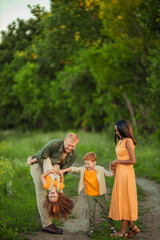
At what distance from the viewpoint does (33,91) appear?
27344 millimetres

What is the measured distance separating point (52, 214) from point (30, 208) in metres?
1.71

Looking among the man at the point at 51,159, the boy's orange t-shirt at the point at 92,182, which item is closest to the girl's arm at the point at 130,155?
the boy's orange t-shirt at the point at 92,182

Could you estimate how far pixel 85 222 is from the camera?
596 cm

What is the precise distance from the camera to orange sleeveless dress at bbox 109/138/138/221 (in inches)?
195

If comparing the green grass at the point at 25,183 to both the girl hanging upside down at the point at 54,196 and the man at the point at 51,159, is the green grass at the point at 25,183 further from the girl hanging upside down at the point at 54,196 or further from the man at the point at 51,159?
the girl hanging upside down at the point at 54,196

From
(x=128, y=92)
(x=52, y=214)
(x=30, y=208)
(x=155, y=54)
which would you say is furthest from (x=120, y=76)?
(x=52, y=214)

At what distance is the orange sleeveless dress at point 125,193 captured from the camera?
16.3 ft

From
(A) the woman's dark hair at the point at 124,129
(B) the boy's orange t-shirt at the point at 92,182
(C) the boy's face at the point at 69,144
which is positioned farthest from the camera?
(B) the boy's orange t-shirt at the point at 92,182

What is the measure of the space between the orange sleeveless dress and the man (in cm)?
81

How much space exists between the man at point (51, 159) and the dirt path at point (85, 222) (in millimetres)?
192

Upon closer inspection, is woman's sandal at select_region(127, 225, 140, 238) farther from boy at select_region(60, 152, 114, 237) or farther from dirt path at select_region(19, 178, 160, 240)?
boy at select_region(60, 152, 114, 237)

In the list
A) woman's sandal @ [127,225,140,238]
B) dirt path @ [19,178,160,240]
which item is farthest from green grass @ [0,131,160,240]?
woman's sandal @ [127,225,140,238]

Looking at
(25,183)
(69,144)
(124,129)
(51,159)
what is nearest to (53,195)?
(51,159)

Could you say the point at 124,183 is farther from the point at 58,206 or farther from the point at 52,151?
the point at 52,151
